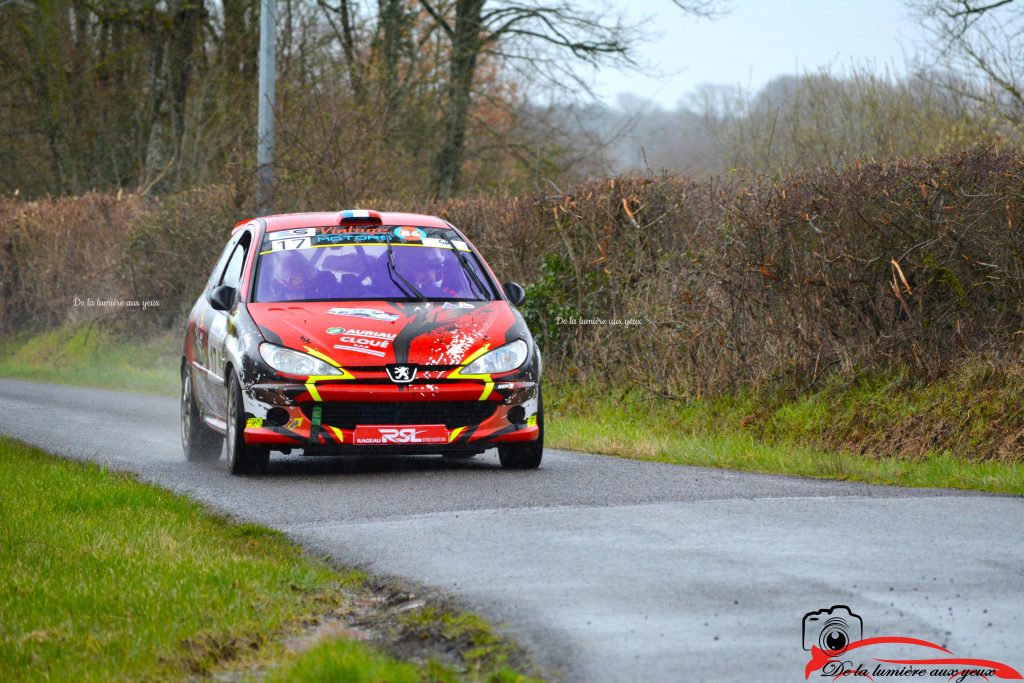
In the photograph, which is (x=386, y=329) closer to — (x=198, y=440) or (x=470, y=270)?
(x=470, y=270)

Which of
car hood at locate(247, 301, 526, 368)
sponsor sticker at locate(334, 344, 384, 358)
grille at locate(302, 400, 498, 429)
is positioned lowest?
grille at locate(302, 400, 498, 429)

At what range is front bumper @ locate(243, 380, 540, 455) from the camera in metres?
10.7

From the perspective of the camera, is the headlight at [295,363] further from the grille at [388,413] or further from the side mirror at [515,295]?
the side mirror at [515,295]

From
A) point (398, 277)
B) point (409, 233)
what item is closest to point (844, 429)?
point (409, 233)

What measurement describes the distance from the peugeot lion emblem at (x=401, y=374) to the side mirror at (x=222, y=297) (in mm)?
1617

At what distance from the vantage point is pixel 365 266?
473 inches

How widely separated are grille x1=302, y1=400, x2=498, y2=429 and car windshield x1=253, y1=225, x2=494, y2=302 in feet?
3.51

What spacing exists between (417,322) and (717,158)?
29.8 metres

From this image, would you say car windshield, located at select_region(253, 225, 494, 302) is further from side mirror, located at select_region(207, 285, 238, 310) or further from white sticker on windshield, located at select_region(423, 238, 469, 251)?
side mirror, located at select_region(207, 285, 238, 310)

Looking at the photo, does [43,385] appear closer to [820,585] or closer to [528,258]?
[528,258]

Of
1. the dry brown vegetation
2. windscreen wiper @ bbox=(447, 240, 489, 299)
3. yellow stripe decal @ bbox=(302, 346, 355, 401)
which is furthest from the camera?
the dry brown vegetation

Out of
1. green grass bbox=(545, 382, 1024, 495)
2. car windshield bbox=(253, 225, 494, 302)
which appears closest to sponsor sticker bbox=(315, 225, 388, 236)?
car windshield bbox=(253, 225, 494, 302)

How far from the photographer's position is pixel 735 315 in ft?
50.4

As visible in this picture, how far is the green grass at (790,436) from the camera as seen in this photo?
36.6ft
